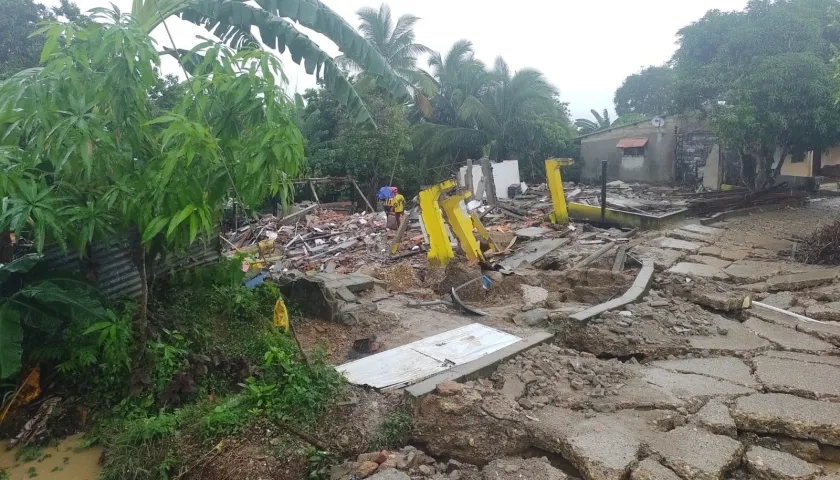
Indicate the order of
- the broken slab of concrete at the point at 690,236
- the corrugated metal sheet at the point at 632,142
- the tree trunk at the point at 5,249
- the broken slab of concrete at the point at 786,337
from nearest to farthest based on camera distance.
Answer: the broken slab of concrete at the point at 786,337 < the tree trunk at the point at 5,249 < the broken slab of concrete at the point at 690,236 < the corrugated metal sheet at the point at 632,142

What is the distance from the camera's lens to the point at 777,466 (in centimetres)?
299

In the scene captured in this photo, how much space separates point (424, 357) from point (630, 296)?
257cm

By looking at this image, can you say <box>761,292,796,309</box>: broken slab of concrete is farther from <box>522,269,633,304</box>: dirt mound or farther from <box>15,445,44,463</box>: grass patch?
<box>15,445,44,463</box>: grass patch

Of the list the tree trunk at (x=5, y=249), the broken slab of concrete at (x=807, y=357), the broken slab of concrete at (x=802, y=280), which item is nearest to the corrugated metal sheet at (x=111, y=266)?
the tree trunk at (x=5, y=249)

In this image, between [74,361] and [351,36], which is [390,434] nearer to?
[74,361]

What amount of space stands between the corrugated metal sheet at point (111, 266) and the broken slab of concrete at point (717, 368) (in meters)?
4.61

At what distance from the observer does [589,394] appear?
13.0 ft

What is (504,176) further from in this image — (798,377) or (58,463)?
(58,463)

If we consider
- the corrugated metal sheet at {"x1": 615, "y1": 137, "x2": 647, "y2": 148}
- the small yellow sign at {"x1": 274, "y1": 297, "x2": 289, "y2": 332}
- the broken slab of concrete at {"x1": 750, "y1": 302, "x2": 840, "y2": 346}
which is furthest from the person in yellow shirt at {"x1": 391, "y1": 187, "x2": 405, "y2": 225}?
the corrugated metal sheet at {"x1": 615, "y1": 137, "x2": 647, "y2": 148}

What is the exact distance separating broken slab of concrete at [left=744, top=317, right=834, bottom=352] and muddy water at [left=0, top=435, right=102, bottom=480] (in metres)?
5.54

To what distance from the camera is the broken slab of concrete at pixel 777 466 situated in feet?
9.57

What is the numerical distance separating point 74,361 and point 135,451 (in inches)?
47.3

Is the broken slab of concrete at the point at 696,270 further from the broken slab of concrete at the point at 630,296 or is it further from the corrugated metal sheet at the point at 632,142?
the corrugated metal sheet at the point at 632,142

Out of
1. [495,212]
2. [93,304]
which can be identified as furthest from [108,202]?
[495,212]
